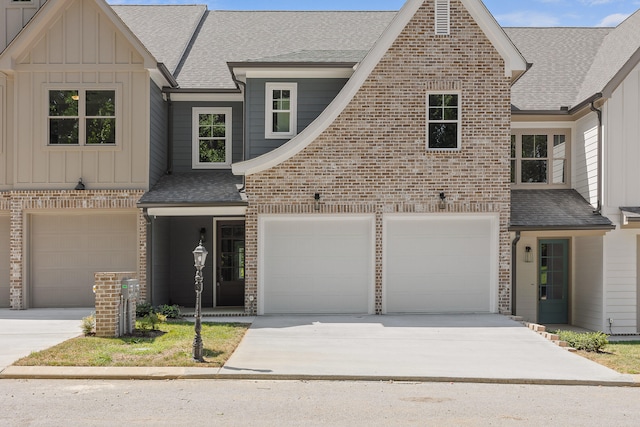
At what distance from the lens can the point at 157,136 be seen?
16.6 meters

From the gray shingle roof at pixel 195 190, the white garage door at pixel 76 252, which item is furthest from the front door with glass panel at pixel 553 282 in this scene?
the white garage door at pixel 76 252

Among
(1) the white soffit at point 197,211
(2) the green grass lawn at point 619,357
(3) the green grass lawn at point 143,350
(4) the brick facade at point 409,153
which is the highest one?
(4) the brick facade at point 409,153

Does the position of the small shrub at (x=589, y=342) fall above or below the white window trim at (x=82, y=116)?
below

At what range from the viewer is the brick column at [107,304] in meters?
11.7

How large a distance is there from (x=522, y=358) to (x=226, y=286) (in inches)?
363

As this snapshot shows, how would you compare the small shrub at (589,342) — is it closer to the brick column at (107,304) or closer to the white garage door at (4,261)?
the brick column at (107,304)

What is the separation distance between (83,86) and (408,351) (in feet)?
34.0

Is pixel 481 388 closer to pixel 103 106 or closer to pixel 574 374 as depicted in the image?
pixel 574 374

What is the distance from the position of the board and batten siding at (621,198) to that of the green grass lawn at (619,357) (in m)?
2.57

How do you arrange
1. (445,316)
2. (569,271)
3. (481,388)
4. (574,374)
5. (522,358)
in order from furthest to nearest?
(569,271) → (445,316) → (522,358) → (574,374) → (481,388)

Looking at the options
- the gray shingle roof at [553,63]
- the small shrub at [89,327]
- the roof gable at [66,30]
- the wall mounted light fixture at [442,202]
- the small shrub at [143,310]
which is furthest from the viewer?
the gray shingle roof at [553,63]

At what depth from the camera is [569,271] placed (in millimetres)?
17578

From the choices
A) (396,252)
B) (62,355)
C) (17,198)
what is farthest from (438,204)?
(17,198)

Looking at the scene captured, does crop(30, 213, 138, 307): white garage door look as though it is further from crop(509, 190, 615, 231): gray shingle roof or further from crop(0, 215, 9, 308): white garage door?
crop(509, 190, 615, 231): gray shingle roof
